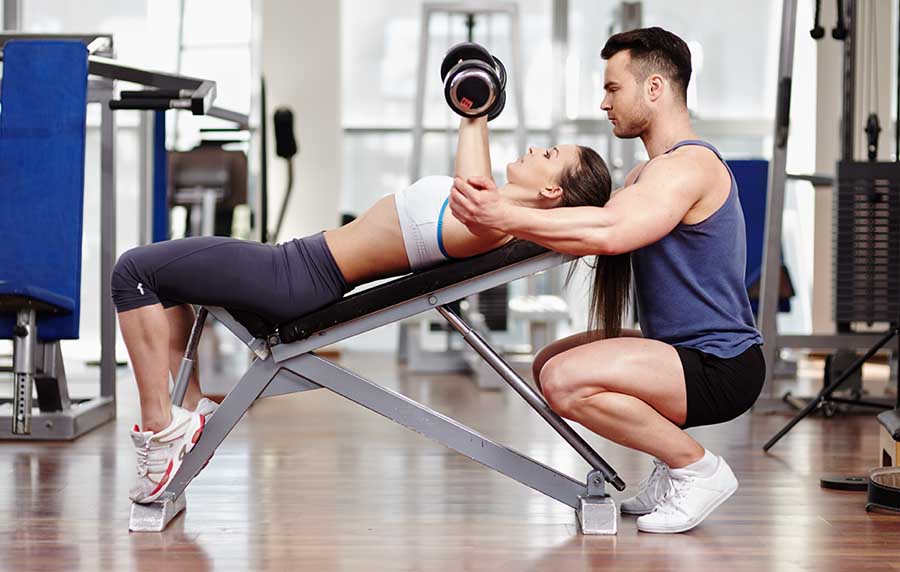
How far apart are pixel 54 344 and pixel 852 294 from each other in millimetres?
2561

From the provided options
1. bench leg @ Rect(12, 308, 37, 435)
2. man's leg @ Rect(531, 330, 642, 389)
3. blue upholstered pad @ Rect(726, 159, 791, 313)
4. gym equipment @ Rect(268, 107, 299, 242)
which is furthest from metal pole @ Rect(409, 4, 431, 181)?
man's leg @ Rect(531, 330, 642, 389)

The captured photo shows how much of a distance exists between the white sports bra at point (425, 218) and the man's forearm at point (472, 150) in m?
0.04

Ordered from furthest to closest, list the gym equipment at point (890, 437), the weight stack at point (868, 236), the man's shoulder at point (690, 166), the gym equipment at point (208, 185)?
the gym equipment at point (208, 185) → the weight stack at point (868, 236) → the gym equipment at point (890, 437) → the man's shoulder at point (690, 166)

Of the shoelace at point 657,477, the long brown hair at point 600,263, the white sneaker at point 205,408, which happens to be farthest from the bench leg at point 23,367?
the shoelace at point 657,477

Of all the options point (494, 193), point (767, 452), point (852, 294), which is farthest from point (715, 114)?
point (494, 193)

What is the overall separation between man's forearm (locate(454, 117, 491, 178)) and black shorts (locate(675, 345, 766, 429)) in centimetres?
52

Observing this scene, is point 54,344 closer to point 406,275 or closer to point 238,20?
point 406,275

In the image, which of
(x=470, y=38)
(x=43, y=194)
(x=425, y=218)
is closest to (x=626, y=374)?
(x=425, y=218)

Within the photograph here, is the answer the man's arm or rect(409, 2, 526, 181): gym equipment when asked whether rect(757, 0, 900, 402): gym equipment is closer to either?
rect(409, 2, 526, 181): gym equipment

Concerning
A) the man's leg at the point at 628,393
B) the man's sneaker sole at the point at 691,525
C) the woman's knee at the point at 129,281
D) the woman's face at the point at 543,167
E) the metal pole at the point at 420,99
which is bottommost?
the man's sneaker sole at the point at 691,525

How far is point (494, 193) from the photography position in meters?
1.94

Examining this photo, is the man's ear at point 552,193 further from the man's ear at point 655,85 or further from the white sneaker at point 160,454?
the white sneaker at point 160,454

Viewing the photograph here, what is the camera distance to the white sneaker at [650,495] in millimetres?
2271

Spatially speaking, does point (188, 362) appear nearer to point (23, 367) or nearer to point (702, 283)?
point (23, 367)
